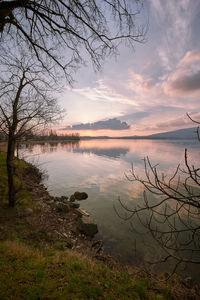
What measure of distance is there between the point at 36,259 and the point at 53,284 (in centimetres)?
A: 109

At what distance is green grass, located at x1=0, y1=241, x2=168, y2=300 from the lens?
3.24 metres

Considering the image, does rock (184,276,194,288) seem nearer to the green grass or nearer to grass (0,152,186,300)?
grass (0,152,186,300)

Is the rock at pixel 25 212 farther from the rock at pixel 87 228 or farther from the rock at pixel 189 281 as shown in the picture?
the rock at pixel 189 281

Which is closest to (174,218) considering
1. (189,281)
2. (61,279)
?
(61,279)

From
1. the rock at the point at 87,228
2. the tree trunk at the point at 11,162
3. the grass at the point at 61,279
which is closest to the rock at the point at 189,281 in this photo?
the grass at the point at 61,279

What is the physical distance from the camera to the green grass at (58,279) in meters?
3.24

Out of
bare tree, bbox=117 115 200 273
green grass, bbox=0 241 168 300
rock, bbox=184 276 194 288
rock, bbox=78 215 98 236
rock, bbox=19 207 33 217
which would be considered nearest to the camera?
bare tree, bbox=117 115 200 273

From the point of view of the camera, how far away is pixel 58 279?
147 inches

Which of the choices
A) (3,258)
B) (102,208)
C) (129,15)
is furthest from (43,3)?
(102,208)

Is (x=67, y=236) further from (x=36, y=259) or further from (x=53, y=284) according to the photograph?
(x=53, y=284)

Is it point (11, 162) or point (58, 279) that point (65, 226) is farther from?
point (11, 162)

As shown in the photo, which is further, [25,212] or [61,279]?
[25,212]

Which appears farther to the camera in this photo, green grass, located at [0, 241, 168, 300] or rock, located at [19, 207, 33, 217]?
rock, located at [19, 207, 33, 217]

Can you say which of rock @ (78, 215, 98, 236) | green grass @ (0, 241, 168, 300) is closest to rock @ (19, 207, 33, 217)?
green grass @ (0, 241, 168, 300)
